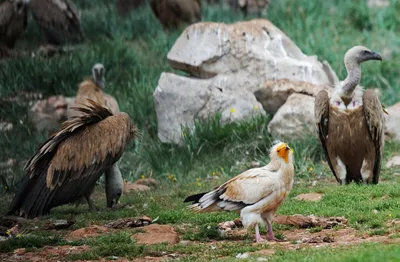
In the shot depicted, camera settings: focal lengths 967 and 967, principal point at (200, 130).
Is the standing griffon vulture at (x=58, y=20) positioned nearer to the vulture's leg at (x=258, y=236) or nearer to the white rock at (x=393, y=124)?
the white rock at (x=393, y=124)

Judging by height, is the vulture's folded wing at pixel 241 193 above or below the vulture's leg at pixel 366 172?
above

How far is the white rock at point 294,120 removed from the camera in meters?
12.4

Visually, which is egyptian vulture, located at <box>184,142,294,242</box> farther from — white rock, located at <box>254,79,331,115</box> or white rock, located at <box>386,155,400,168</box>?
white rock, located at <box>254,79,331,115</box>

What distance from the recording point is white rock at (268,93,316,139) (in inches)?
489

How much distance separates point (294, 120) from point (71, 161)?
3.89m

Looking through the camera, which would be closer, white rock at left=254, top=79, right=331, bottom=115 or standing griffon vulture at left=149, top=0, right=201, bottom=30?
white rock at left=254, top=79, right=331, bottom=115

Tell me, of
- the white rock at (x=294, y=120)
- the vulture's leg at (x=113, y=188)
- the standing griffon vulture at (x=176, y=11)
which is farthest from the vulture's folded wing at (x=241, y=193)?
the standing griffon vulture at (x=176, y=11)

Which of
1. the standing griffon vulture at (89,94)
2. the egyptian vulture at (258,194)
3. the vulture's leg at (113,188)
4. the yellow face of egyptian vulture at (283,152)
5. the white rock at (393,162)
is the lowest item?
the white rock at (393,162)

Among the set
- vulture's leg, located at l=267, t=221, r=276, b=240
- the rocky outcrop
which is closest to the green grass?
vulture's leg, located at l=267, t=221, r=276, b=240

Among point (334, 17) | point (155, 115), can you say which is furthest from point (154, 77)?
point (334, 17)

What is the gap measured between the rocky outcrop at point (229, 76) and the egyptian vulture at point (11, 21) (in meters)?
4.20

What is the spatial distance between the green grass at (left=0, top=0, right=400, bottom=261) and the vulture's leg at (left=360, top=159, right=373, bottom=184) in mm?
513

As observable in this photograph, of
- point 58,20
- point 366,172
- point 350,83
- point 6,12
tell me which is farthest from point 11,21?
point 366,172

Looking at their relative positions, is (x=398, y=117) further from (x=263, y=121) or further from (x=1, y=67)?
(x=1, y=67)
